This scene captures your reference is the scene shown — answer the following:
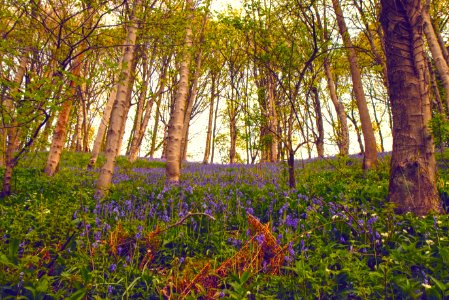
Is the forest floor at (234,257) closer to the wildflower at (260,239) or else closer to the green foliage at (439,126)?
the wildflower at (260,239)

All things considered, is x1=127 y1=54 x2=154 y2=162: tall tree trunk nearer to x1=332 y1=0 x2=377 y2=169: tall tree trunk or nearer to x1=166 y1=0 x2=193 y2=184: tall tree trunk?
x1=166 y1=0 x2=193 y2=184: tall tree trunk

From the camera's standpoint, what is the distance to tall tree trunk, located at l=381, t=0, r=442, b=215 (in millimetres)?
3754

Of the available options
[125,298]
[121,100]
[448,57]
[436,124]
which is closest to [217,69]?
[448,57]

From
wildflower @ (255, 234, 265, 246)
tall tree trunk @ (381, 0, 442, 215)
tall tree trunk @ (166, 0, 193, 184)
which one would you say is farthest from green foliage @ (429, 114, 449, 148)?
tall tree trunk @ (166, 0, 193, 184)

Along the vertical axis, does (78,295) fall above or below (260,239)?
below

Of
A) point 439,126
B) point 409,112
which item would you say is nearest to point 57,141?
point 409,112

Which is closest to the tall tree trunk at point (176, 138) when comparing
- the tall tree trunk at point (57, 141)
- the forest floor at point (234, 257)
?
the forest floor at point (234, 257)

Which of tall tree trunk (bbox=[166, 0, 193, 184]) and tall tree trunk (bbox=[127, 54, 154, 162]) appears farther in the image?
tall tree trunk (bbox=[127, 54, 154, 162])

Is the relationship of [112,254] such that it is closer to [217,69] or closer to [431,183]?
[431,183]

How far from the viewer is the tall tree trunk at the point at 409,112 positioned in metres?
3.75

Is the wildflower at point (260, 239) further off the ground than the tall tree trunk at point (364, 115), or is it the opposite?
the tall tree trunk at point (364, 115)

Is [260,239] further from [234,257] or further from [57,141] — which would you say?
[57,141]

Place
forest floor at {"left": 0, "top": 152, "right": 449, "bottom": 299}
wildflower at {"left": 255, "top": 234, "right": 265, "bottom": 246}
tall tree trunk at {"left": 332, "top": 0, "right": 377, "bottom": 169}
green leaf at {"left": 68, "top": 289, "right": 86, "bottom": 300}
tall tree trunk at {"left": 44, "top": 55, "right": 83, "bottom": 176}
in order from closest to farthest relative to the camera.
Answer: green leaf at {"left": 68, "top": 289, "right": 86, "bottom": 300}
forest floor at {"left": 0, "top": 152, "right": 449, "bottom": 299}
wildflower at {"left": 255, "top": 234, "right": 265, "bottom": 246}
tall tree trunk at {"left": 44, "top": 55, "right": 83, "bottom": 176}
tall tree trunk at {"left": 332, "top": 0, "right": 377, "bottom": 169}

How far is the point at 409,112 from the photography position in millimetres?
3893
